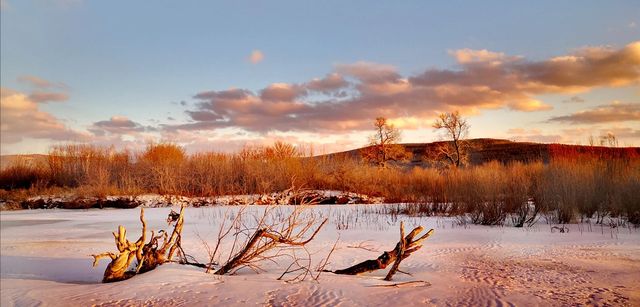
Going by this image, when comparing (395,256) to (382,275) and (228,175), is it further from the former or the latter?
(228,175)

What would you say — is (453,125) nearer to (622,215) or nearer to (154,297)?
(622,215)

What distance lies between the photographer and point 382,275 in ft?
16.9

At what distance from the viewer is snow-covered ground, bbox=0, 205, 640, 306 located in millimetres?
3869

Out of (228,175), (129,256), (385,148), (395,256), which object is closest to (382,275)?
(395,256)

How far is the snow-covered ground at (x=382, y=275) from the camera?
387cm

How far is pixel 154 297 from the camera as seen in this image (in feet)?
12.7

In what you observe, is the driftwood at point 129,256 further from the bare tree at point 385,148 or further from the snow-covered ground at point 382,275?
the bare tree at point 385,148

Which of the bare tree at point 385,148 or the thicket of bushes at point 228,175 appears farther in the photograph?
the bare tree at point 385,148

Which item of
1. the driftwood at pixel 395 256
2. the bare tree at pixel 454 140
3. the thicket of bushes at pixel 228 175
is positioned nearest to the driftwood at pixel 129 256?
the driftwood at pixel 395 256

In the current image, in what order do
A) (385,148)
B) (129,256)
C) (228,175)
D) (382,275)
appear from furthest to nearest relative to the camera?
(385,148)
(228,175)
(382,275)
(129,256)

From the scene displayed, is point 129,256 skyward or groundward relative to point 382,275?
skyward

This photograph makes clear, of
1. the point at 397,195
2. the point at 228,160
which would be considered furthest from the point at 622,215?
the point at 228,160

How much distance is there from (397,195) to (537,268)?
13374 mm

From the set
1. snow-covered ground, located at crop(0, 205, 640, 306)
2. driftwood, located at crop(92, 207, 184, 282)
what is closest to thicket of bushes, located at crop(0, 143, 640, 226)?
snow-covered ground, located at crop(0, 205, 640, 306)
